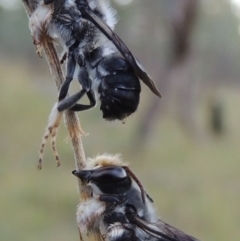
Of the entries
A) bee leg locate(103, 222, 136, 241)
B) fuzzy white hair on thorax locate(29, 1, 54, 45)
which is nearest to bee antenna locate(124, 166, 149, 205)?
bee leg locate(103, 222, 136, 241)

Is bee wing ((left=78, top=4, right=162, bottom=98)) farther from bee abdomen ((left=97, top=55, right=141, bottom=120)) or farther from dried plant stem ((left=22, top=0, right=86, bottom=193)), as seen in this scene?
dried plant stem ((left=22, top=0, right=86, bottom=193))

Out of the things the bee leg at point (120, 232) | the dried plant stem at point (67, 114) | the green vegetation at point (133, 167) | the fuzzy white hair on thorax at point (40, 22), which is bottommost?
the green vegetation at point (133, 167)

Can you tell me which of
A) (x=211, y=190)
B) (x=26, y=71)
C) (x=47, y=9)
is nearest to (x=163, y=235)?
(x=47, y=9)

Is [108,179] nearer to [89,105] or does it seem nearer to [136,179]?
[136,179]

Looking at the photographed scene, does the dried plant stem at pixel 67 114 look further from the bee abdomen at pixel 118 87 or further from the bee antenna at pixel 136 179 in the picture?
the bee abdomen at pixel 118 87

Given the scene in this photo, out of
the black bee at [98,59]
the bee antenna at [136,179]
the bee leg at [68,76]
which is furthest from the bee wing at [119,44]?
the bee antenna at [136,179]

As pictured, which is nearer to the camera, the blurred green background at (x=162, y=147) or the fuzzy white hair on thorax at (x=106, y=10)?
the fuzzy white hair on thorax at (x=106, y=10)

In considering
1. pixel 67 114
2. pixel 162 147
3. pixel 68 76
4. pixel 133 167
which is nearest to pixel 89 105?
pixel 68 76

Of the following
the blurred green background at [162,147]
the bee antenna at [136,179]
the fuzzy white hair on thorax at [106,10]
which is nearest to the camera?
the bee antenna at [136,179]

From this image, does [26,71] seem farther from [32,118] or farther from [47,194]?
[47,194]
